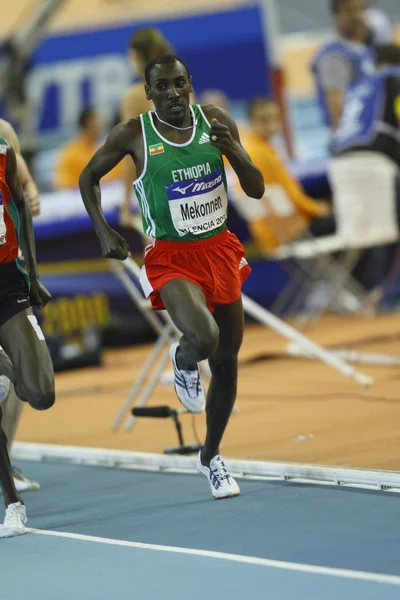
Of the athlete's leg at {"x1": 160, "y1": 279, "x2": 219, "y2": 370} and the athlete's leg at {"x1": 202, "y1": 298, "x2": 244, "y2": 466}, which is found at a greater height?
the athlete's leg at {"x1": 160, "y1": 279, "x2": 219, "y2": 370}

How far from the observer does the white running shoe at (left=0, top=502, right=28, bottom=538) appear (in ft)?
18.7

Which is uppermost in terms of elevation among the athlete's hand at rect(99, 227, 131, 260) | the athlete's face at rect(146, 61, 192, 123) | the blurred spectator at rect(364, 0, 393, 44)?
the athlete's face at rect(146, 61, 192, 123)

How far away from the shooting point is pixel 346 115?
13258 mm

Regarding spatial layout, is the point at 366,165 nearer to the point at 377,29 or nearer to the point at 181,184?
the point at 377,29

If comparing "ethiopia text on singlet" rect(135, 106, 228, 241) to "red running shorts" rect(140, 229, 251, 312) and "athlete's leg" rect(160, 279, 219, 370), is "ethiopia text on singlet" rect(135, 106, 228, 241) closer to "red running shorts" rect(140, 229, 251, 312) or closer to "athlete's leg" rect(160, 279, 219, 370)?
"red running shorts" rect(140, 229, 251, 312)

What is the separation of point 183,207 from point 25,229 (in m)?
0.82

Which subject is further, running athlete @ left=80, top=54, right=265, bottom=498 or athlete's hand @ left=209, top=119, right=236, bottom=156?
running athlete @ left=80, top=54, right=265, bottom=498

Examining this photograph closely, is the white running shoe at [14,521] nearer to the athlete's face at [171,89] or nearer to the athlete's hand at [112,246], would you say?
the athlete's hand at [112,246]

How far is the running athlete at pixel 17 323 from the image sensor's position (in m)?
5.61

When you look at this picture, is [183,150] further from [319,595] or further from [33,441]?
[33,441]

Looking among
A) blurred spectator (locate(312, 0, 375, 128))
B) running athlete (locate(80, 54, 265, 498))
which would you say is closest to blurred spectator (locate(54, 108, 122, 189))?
blurred spectator (locate(312, 0, 375, 128))

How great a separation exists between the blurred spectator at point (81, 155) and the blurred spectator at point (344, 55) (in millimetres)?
3156

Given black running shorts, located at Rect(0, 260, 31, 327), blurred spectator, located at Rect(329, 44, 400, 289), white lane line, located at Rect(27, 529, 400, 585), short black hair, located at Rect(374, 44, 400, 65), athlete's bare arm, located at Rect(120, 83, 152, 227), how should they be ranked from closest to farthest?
1. white lane line, located at Rect(27, 529, 400, 585)
2. black running shorts, located at Rect(0, 260, 31, 327)
3. athlete's bare arm, located at Rect(120, 83, 152, 227)
4. short black hair, located at Rect(374, 44, 400, 65)
5. blurred spectator, located at Rect(329, 44, 400, 289)

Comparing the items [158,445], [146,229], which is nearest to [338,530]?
[146,229]
